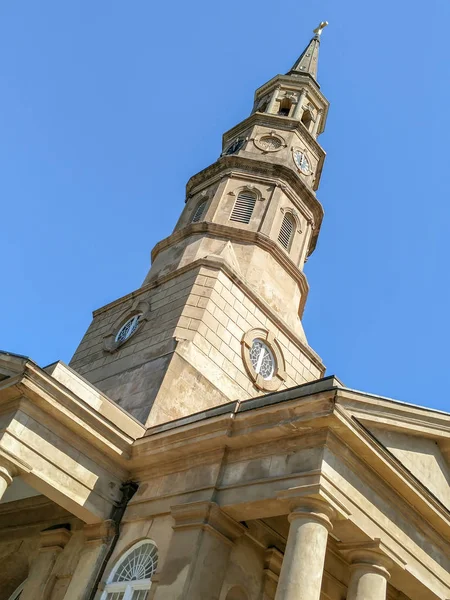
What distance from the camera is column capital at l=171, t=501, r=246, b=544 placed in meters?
10.5

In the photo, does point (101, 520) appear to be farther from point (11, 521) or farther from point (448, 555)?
point (448, 555)

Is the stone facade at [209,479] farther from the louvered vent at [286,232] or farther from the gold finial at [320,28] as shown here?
the gold finial at [320,28]

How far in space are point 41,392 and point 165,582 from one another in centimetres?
415

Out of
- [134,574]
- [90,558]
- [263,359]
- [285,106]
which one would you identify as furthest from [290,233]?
[134,574]

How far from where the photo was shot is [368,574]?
32.9ft

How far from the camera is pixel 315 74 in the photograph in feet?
103

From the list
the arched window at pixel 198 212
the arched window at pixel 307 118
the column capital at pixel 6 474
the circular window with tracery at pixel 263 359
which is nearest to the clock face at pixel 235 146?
the arched window at pixel 198 212

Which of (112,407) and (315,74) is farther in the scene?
(315,74)

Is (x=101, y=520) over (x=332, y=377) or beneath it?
beneath

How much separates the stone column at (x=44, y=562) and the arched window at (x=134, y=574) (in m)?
1.82

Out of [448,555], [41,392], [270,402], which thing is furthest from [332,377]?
[41,392]

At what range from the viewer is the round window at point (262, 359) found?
18031 mm

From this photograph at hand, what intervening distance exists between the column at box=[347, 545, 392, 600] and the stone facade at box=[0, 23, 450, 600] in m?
0.02

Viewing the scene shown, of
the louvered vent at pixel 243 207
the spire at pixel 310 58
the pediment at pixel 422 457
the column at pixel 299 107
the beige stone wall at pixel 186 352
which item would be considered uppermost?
the spire at pixel 310 58
